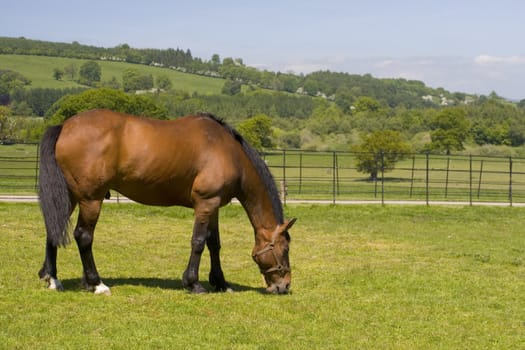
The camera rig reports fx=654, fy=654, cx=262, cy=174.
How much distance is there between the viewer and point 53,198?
768 cm

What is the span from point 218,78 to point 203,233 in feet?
552

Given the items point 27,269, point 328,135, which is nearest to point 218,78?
point 328,135

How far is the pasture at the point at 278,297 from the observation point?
6.30 m

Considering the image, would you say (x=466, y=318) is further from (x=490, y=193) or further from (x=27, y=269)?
(x=490, y=193)

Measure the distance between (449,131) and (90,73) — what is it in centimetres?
8207

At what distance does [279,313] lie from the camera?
290 inches

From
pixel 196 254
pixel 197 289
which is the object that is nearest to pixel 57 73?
pixel 196 254

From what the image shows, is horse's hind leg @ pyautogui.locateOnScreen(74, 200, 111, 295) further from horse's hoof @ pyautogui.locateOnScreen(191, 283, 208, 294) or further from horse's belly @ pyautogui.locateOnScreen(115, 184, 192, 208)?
horse's hoof @ pyautogui.locateOnScreen(191, 283, 208, 294)

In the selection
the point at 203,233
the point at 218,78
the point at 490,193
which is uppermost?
the point at 218,78

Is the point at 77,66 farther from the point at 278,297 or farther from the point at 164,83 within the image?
the point at 278,297

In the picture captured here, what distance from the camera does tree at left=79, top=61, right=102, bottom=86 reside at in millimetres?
133625

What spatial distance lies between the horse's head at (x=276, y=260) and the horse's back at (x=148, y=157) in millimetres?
803

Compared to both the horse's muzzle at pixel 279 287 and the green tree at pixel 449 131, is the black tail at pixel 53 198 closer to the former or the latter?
the horse's muzzle at pixel 279 287

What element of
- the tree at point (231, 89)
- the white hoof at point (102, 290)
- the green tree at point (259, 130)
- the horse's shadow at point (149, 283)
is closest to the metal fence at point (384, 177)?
the green tree at point (259, 130)
